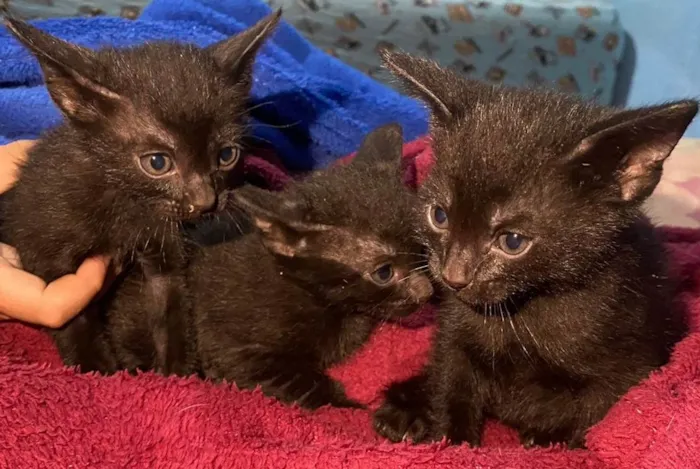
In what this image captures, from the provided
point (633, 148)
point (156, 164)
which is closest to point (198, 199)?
point (156, 164)

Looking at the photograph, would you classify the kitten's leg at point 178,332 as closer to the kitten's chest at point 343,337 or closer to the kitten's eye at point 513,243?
the kitten's chest at point 343,337

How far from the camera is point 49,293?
4.97 ft

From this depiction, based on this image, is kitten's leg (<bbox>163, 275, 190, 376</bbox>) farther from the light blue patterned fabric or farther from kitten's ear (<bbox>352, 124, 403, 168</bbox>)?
the light blue patterned fabric

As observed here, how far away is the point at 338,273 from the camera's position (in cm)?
156

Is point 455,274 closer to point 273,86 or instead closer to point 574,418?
point 574,418

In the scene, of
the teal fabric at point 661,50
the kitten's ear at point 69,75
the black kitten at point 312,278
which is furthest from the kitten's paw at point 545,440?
the teal fabric at point 661,50

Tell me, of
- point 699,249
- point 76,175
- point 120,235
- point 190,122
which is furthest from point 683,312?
point 76,175

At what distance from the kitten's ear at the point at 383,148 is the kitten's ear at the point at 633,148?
582 millimetres

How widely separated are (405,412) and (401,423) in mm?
35

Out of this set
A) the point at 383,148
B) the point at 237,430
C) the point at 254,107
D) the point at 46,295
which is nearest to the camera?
the point at 237,430

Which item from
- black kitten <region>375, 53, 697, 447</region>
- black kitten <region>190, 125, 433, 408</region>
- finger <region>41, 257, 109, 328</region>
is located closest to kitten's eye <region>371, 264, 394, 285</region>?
black kitten <region>190, 125, 433, 408</region>

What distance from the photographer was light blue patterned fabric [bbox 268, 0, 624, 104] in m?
2.81

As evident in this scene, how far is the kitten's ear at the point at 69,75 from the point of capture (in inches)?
53.6

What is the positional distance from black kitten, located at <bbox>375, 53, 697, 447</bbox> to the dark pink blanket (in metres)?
0.07
